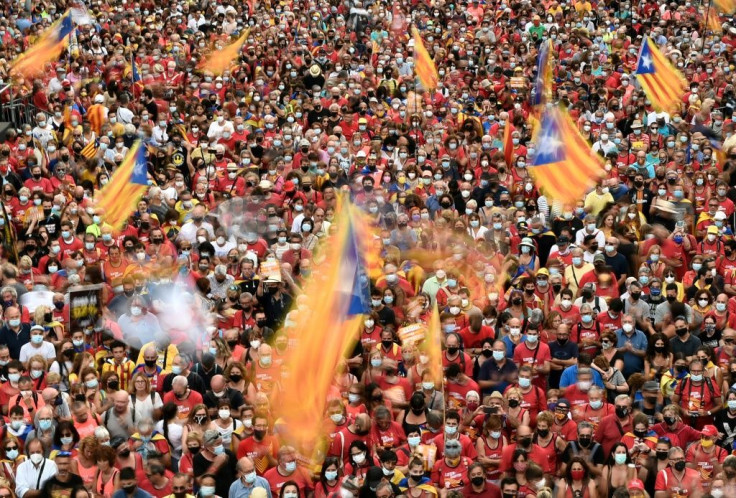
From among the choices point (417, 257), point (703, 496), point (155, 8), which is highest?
point (703, 496)

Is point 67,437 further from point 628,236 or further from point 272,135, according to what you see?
point 272,135

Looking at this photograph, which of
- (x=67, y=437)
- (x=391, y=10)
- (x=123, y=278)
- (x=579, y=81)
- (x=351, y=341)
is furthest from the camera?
(x=391, y=10)

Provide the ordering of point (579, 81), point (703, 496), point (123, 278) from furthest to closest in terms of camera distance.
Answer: point (579, 81) < point (123, 278) < point (703, 496)

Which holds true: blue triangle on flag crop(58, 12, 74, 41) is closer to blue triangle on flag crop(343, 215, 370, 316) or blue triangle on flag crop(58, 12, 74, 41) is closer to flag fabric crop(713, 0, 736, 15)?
flag fabric crop(713, 0, 736, 15)

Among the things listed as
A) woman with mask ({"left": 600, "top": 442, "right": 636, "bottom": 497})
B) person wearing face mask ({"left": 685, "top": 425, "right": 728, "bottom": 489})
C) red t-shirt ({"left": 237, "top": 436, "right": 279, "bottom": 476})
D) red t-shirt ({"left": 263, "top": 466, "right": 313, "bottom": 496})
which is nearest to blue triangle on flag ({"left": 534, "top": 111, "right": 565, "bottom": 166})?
person wearing face mask ({"left": 685, "top": 425, "right": 728, "bottom": 489})

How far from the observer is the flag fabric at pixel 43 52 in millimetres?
25797

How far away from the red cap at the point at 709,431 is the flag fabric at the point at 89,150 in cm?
1112

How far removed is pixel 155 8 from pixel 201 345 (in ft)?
53.0

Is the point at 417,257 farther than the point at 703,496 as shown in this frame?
Yes

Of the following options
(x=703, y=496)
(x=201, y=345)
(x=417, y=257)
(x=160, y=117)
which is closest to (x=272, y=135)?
(x=160, y=117)

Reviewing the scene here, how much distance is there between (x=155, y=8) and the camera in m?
31.5

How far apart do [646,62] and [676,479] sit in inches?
433

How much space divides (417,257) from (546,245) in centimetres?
155

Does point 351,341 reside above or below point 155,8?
above
